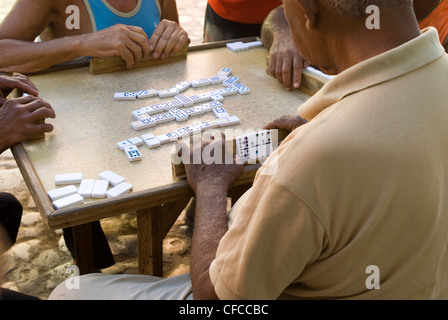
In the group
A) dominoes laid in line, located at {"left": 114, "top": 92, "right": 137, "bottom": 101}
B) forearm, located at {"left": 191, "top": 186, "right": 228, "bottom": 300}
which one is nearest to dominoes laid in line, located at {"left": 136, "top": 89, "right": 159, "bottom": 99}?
dominoes laid in line, located at {"left": 114, "top": 92, "right": 137, "bottom": 101}

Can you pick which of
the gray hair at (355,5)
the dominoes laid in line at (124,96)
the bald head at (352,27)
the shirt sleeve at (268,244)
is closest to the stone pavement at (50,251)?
the dominoes laid in line at (124,96)

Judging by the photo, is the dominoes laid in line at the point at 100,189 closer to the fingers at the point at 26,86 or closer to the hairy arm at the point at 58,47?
the fingers at the point at 26,86

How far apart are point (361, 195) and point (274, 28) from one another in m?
1.92

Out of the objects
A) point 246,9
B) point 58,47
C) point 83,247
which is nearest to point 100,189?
point 83,247

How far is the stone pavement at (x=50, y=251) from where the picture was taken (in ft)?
9.70

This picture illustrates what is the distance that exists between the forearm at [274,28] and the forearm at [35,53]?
107 centimetres

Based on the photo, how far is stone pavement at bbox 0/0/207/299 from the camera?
9.70 feet

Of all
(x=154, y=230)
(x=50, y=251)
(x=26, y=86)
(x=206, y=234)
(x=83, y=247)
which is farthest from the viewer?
(x=50, y=251)

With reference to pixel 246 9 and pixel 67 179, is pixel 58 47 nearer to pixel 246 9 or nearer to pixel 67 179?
pixel 67 179

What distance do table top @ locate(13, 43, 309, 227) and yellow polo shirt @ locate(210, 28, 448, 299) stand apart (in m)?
0.61

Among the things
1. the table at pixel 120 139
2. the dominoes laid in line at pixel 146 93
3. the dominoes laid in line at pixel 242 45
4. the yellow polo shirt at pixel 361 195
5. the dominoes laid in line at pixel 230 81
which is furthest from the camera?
the dominoes laid in line at pixel 242 45

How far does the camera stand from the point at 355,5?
121 cm
